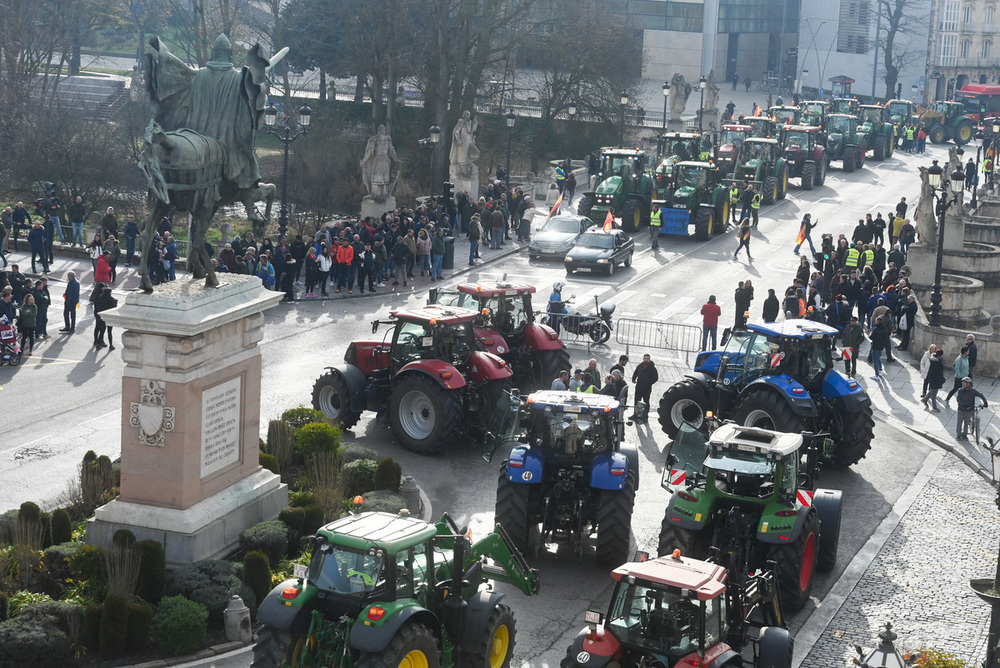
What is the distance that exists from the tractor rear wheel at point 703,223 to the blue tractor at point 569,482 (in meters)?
26.2

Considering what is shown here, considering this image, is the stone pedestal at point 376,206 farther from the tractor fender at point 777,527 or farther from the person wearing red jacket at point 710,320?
the tractor fender at point 777,527

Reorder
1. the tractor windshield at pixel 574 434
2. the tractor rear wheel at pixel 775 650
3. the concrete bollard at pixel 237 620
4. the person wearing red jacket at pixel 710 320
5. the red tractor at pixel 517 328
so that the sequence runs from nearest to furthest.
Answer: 1. the tractor rear wheel at pixel 775 650
2. the concrete bollard at pixel 237 620
3. the tractor windshield at pixel 574 434
4. the red tractor at pixel 517 328
5. the person wearing red jacket at pixel 710 320

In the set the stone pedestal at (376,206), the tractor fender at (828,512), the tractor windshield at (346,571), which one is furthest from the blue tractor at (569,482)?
the stone pedestal at (376,206)

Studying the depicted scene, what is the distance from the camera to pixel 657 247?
43.3 m

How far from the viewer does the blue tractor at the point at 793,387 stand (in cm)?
2219

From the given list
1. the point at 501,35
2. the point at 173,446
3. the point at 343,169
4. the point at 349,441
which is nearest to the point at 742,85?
the point at 501,35

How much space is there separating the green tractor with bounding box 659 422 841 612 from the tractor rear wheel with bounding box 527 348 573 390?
865 centimetres

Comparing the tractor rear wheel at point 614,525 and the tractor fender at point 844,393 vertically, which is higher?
the tractor fender at point 844,393

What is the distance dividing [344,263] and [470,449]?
11.9m

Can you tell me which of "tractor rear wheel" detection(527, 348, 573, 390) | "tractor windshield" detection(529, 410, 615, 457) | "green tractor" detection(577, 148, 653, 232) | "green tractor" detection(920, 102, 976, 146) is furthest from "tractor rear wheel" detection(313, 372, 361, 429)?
"green tractor" detection(920, 102, 976, 146)

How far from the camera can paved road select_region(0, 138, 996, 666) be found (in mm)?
18266

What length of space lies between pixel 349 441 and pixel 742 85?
8203 centimetres

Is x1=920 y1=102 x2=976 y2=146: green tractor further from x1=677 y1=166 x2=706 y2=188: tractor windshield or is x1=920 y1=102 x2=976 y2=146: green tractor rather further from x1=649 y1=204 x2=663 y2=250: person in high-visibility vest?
x1=649 y1=204 x2=663 y2=250: person in high-visibility vest

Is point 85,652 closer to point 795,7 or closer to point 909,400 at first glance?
point 909,400
